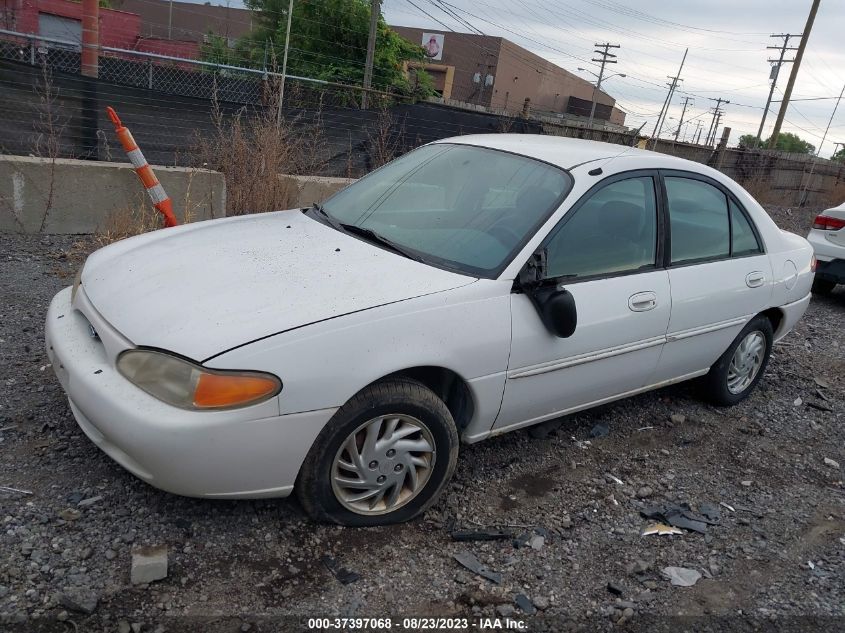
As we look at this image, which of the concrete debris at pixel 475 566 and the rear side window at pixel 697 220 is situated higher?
the rear side window at pixel 697 220

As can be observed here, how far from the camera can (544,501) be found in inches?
137

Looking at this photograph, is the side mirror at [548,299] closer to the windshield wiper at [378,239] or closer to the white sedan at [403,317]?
the white sedan at [403,317]

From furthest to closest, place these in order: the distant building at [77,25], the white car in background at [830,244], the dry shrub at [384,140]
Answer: the distant building at [77,25] < the dry shrub at [384,140] < the white car in background at [830,244]

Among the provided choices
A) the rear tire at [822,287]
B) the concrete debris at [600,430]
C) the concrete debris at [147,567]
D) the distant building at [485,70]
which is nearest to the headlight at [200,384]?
the concrete debris at [147,567]

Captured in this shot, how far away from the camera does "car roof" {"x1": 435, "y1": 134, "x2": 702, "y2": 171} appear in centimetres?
377

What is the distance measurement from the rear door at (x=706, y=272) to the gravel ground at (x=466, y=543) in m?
0.62

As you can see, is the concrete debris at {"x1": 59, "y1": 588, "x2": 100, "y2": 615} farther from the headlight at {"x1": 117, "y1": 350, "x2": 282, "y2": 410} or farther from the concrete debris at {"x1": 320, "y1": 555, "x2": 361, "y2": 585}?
the concrete debris at {"x1": 320, "y1": 555, "x2": 361, "y2": 585}

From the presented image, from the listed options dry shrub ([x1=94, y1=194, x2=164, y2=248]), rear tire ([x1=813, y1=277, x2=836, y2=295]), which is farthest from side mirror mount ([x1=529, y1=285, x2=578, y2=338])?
rear tire ([x1=813, y1=277, x2=836, y2=295])

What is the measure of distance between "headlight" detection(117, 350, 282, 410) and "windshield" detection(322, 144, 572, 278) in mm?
1082

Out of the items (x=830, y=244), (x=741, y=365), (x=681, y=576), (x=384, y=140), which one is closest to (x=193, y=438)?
(x=681, y=576)

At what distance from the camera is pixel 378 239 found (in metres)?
3.48

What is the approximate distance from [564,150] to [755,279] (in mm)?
1566

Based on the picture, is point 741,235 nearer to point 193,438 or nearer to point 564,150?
point 564,150

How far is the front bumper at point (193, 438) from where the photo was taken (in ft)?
8.18
